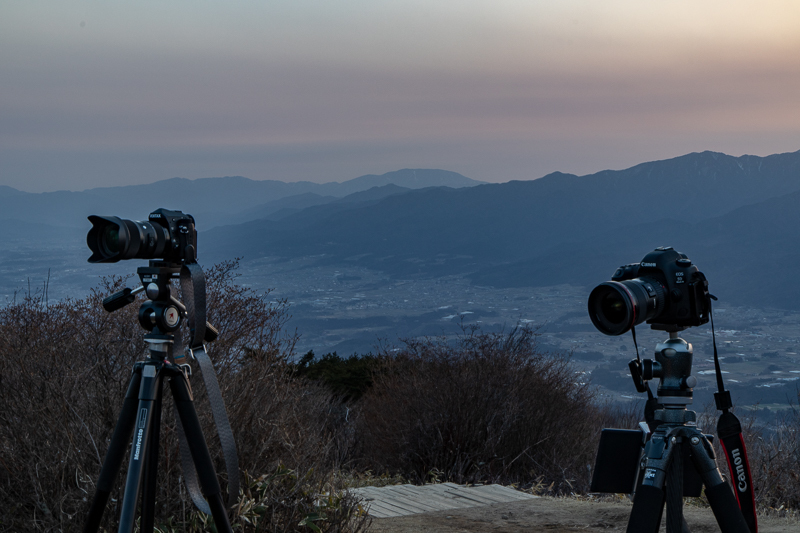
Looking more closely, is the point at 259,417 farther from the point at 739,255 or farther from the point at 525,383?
the point at 739,255

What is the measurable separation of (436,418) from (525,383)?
88.3 inches

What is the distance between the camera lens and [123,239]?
2396 mm

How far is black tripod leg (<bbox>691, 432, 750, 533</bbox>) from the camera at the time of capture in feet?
7.18

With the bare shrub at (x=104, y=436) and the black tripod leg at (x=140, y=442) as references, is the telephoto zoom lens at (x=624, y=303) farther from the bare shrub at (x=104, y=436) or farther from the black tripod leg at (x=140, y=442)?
the bare shrub at (x=104, y=436)

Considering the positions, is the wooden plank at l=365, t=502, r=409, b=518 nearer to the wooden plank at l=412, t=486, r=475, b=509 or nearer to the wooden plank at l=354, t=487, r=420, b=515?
the wooden plank at l=354, t=487, r=420, b=515

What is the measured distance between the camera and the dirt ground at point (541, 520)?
4.55 metres

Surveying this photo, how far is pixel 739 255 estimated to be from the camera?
7067 inches

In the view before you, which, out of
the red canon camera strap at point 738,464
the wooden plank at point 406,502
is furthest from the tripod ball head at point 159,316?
the wooden plank at point 406,502

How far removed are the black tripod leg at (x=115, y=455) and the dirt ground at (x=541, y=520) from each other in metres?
2.36

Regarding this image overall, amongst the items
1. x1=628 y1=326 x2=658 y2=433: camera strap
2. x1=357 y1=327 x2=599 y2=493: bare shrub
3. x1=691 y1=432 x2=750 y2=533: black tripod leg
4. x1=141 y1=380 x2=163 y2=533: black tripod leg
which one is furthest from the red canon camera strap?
x1=357 y1=327 x2=599 y2=493: bare shrub

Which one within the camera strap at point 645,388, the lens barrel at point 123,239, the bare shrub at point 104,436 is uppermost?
the lens barrel at point 123,239

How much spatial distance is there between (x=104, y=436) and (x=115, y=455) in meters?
1.47

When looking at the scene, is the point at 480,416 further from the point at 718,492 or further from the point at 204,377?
the point at 204,377

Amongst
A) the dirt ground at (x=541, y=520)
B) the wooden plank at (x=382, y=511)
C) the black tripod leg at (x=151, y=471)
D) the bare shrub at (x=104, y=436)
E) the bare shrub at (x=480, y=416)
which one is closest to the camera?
the black tripod leg at (x=151, y=471)
